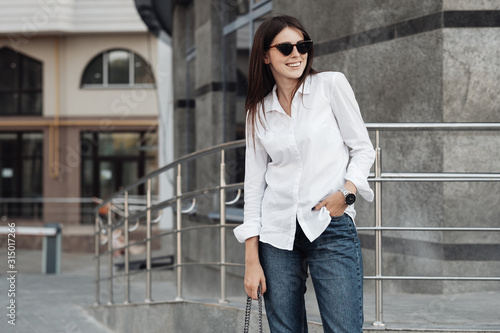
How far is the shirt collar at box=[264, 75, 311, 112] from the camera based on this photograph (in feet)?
8.14

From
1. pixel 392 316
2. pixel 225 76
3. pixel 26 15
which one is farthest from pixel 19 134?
pixel 392 316

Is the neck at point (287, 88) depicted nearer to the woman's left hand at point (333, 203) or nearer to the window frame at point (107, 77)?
the woman's left hand at point (333, 203)

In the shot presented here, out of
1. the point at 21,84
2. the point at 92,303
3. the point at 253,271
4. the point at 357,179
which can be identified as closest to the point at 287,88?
the point at 357,179

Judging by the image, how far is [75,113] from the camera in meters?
22.2

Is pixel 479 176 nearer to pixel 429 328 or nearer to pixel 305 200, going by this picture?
pixel 429 328

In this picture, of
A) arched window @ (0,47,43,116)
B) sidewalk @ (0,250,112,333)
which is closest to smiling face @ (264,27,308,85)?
sidewalk @ (0,250,112,333)

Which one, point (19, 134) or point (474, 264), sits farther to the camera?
point (19, 134)

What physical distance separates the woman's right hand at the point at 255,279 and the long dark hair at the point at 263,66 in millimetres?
441

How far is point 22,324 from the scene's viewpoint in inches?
280

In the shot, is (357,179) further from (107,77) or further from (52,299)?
(107,77)

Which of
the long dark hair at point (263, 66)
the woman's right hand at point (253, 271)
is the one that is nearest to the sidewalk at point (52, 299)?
the woman's right hand at point (253, 271)

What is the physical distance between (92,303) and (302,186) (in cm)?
660

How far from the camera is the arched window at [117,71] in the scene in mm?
22172

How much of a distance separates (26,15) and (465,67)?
18134 mm
